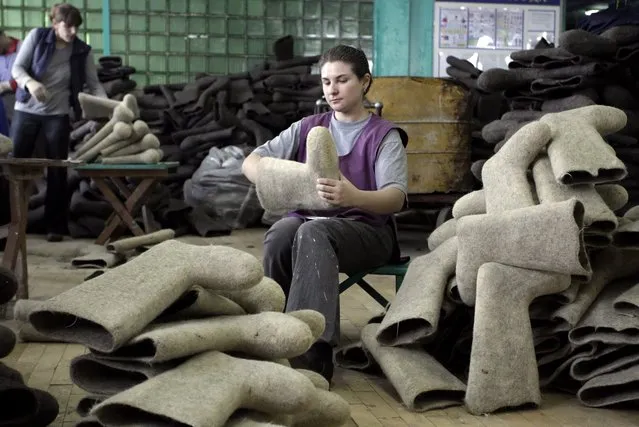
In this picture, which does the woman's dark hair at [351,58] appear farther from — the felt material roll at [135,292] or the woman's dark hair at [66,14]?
the woman's dark hair at [66,14]

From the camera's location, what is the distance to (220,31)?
931cm

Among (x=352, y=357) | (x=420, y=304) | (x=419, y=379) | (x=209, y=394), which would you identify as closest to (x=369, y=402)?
(x=419, y=379)

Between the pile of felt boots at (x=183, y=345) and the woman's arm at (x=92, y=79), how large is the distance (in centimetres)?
448

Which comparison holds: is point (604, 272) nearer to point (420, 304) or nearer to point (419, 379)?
point (420, 304)

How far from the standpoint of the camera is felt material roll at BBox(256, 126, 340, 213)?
2.95m

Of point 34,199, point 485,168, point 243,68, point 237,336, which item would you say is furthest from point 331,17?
point 237,336

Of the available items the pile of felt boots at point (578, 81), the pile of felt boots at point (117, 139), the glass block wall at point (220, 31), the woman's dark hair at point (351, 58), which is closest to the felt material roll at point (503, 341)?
the woman's dark hair at point (351, 58)

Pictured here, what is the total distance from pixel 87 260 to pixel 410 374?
3303mm

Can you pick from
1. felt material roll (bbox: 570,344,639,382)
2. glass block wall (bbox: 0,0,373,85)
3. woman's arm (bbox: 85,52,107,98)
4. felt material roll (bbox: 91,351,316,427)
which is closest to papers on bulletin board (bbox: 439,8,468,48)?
glass block wall (bbox: 0,0,373,85)

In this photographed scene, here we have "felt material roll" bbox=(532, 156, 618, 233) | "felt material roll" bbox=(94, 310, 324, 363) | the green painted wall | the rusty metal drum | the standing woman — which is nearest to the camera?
"felt material roll" bbox=(94, 310, 324, 363)

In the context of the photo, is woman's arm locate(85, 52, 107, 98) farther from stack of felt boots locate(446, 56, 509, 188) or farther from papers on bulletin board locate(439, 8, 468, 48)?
papers on bulletin board locate(439, 8, 468, 48)

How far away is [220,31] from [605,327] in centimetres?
713

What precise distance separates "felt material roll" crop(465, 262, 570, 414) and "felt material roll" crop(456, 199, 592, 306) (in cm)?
6

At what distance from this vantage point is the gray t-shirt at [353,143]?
3354mm
